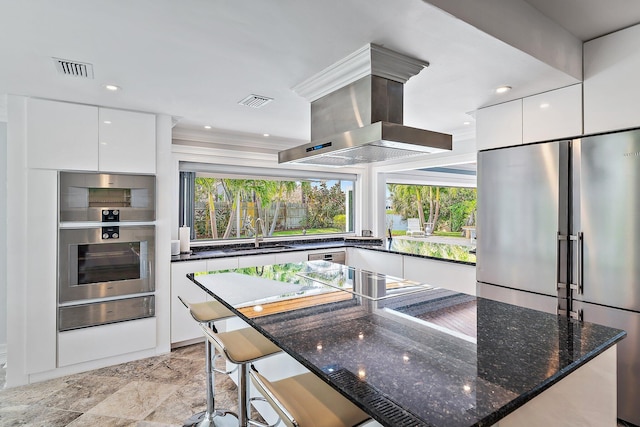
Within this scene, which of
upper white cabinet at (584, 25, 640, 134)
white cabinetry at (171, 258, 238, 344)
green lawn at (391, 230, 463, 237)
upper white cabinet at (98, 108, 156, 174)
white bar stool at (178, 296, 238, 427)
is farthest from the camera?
green lawn at (391, 230, 463, 237)

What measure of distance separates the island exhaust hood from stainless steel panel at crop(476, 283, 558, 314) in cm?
137

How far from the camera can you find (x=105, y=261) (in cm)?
313

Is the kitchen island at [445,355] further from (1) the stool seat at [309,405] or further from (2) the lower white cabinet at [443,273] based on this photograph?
(2) the lower white cabinet at [443,273]

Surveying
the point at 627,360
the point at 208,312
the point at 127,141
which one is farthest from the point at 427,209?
the point at 127,141

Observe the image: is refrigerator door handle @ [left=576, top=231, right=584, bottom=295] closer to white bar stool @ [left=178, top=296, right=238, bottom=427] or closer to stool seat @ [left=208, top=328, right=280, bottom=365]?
stool seat @ [left=208, top=328, right=280, bottom=365]

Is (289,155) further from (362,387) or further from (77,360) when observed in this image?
(77,360)

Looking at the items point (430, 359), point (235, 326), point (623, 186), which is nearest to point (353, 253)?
point (235, 326)

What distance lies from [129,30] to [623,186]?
2.96 meters

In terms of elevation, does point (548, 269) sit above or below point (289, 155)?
below

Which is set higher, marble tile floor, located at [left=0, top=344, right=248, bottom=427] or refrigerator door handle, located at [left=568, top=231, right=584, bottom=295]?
refrigerator door handle, located at [left=568, top=231, right=584, bottom=295]

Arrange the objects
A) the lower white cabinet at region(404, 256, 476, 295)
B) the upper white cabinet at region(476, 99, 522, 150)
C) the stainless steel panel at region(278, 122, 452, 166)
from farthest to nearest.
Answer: the lower white cabinet at region(404, 256, 476, 295), the upper white cabinet at region(476, 99, 522, 150), the stainless steel panel at region(278, 122, 452, 166)

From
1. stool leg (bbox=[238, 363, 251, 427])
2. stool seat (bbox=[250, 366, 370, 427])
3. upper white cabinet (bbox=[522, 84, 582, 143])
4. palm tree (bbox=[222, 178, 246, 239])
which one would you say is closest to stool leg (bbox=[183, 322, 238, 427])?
stool leg (bbox=[238, 363, 251, 427])

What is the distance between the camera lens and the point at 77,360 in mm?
2982

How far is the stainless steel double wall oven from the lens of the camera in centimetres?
296
